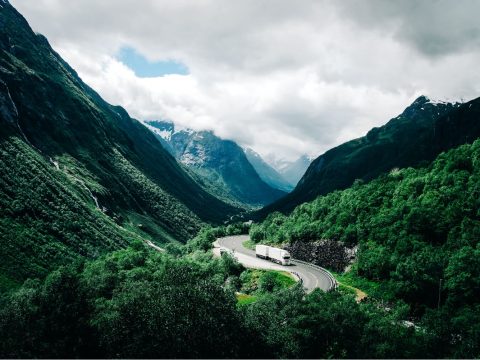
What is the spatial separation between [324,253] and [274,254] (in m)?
13.4

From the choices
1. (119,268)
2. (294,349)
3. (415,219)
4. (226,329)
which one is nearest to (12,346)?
(226,329)

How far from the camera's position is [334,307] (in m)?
52.3

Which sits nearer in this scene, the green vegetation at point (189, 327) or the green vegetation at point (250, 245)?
the green vegetation at point (189, 327)

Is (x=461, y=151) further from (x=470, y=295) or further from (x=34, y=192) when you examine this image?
(x=34, y=192)

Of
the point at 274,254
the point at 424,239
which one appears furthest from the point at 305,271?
the point at 424,239

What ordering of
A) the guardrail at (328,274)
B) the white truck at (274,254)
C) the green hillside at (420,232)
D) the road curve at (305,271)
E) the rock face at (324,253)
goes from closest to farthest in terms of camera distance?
1. the green hillside at (420,232)
2. the guardrail at (328,274)
3. the road curve at (305,271)
4. the rock face at (324,253)
5. the white truck at (274,254)

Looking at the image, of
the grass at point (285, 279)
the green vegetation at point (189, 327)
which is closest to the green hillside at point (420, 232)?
the grass at point (285, 279)

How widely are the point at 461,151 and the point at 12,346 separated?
108429 millimetres

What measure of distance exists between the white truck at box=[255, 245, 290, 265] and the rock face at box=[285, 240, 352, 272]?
32.2ft

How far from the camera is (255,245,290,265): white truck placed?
337 feet

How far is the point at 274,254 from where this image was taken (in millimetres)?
107812

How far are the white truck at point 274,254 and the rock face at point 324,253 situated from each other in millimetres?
9813

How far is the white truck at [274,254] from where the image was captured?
103 m

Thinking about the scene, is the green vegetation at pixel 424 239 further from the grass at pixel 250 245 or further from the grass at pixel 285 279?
the grass at pixel 250 245
